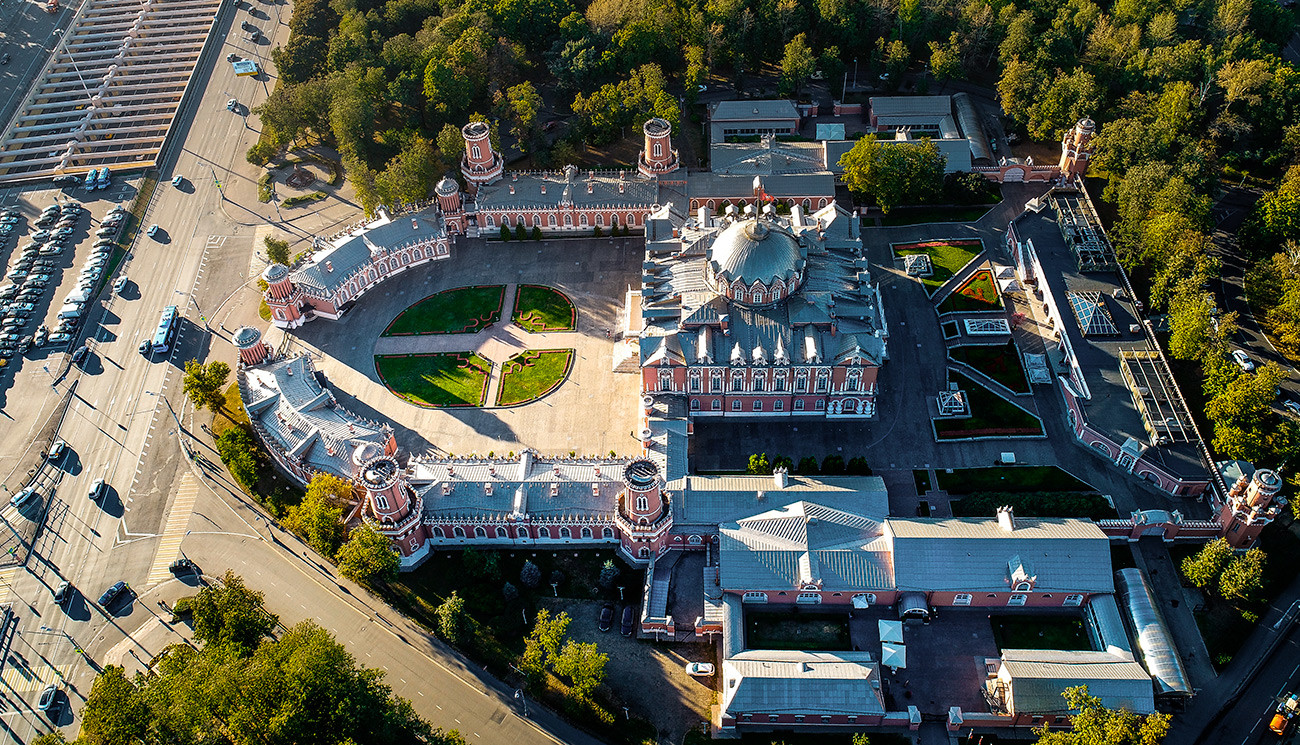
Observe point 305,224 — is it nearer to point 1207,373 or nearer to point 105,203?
point 105,203

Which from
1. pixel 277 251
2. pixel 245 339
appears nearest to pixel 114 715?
pixel 245 339

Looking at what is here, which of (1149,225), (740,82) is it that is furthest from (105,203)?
(1149,225)

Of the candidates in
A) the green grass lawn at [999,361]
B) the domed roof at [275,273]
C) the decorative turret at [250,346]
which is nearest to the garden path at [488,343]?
the decorative turret at [250,346]

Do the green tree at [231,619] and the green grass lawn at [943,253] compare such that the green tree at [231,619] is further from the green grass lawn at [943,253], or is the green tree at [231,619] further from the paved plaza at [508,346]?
the green grass lawn at [943,253]

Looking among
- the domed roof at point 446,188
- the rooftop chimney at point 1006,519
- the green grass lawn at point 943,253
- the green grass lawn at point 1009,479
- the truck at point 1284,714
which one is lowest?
the truck at point 1284,714

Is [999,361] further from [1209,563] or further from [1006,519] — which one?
[1209,563]

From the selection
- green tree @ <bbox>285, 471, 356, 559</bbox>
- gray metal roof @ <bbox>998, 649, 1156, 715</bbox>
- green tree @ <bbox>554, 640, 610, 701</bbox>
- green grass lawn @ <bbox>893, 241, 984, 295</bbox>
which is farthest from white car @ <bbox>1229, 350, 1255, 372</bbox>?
green tree @ <bbox>285, 471, 356, 559</bbox>
